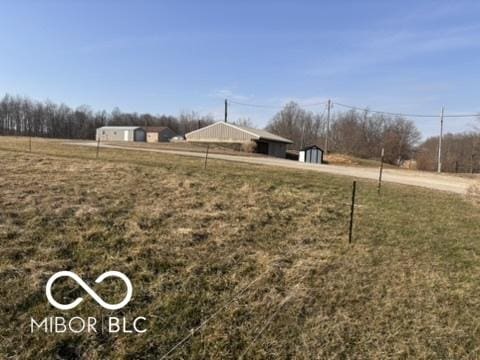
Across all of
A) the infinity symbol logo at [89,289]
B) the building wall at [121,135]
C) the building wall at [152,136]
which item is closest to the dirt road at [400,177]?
the infinity symbol logo at [89,289]

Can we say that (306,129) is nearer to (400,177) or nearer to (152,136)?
(152,136)

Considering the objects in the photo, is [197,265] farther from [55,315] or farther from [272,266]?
[55,315]

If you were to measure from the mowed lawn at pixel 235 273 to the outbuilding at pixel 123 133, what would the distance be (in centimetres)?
5913

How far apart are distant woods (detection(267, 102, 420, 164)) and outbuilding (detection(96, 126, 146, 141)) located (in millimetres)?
27071

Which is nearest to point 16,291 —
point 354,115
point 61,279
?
point 61,279

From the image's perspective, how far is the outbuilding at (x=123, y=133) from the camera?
6303 centimetres

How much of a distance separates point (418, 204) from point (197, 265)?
21.9 feet

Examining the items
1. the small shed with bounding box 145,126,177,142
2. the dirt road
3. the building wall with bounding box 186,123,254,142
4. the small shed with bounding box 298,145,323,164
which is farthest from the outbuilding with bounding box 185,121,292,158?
the small shed with bounding box 145,126,177,142

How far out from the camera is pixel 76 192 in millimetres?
5945

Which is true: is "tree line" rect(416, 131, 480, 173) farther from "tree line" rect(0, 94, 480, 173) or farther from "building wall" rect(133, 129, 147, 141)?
"building wall" rect(133, 129, 147, 141)

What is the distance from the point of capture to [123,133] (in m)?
63.5

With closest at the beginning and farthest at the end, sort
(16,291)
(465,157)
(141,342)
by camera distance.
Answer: (141,342) < (16,291) < (465,157)

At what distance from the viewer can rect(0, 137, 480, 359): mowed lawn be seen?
2.81 meters

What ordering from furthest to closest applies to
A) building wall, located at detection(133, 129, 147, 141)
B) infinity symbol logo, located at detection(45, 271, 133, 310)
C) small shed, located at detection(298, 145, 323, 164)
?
building wall, located at detection(133, 129, 147, 141)
small shed, located at detection(298, 145, 323, 164)
infinity symbol logo, located at detection(45, 271, 133, 310)
